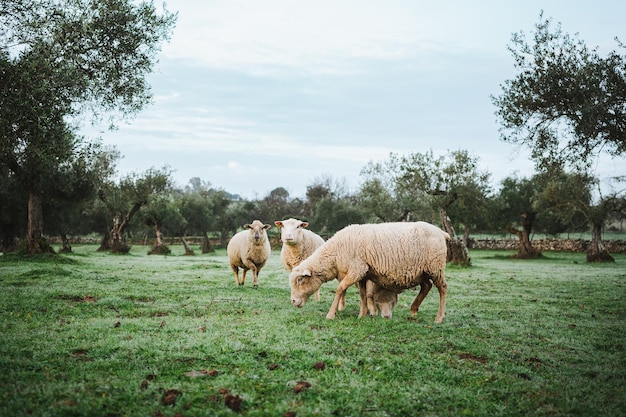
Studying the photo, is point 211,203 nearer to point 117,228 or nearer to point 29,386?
point 117,228

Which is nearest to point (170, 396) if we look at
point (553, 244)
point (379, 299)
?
point (379, 299)

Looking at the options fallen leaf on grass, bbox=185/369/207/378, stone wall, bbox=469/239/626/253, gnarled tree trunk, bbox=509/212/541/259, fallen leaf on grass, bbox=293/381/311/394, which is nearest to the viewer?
fallen leaf on grass, bbox=293/381/311/394

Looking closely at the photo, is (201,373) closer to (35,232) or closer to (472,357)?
(472,357)

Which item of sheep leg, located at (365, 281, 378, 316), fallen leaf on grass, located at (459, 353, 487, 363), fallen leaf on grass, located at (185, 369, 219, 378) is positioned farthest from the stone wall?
fallen leaf on grass, located at (185, 369, 219, 378)

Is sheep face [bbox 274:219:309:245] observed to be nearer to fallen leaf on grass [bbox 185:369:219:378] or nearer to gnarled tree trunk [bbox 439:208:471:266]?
fallen leaf on grass [bbox 185:369:219:378]

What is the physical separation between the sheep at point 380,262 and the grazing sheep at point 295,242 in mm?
2485

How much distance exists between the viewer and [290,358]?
23.7 feet

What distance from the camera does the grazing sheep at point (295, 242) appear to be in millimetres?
13892

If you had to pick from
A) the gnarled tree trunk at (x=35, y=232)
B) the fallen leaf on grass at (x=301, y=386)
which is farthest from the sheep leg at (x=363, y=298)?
the gnarled tree trunk at (x=35, y=232)

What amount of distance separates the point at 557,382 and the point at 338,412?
3.63 m

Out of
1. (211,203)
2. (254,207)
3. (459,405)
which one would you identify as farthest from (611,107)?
(254,207)

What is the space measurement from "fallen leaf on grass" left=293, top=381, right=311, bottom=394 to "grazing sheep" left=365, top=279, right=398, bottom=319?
531 centimetres

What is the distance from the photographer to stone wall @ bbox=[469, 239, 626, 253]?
50.2 metres

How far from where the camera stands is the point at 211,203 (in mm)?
62969
